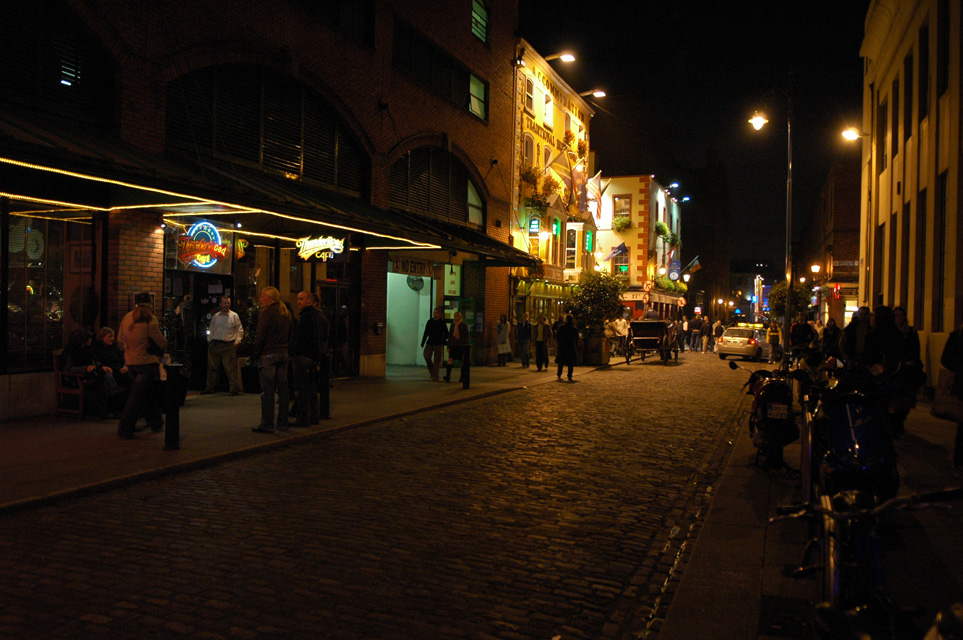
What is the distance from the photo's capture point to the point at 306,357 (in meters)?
10.4

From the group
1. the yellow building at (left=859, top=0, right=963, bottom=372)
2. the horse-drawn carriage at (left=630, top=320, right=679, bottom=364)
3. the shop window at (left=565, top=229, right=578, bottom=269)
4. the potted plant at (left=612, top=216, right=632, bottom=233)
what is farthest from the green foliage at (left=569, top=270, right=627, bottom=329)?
the potted plant at (left=612, top=216, right=632, bottom=233)

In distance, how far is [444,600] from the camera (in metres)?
4.45

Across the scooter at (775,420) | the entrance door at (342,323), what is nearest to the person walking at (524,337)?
the entrance door at (342,323)

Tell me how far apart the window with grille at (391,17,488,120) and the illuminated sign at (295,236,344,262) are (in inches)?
248

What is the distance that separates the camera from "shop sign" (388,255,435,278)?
19.9 m

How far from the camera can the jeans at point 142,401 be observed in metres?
9.27

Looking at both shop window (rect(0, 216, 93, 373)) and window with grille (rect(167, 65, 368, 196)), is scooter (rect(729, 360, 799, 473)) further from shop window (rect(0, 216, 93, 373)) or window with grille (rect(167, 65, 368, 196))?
window with grille (rect(167, 65, 368, 196))

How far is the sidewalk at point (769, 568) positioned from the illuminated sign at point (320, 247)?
984 cm

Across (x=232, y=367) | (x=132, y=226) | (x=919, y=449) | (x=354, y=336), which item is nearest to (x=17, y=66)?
(x=132, y=226)

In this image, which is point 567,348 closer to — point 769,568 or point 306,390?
point 306,390

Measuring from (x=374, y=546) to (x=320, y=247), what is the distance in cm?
1041

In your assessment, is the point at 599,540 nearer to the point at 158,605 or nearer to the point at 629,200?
the point at 158,605

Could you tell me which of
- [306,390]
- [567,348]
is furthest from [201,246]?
[567,348]

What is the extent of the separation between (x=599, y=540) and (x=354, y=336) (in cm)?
1289
